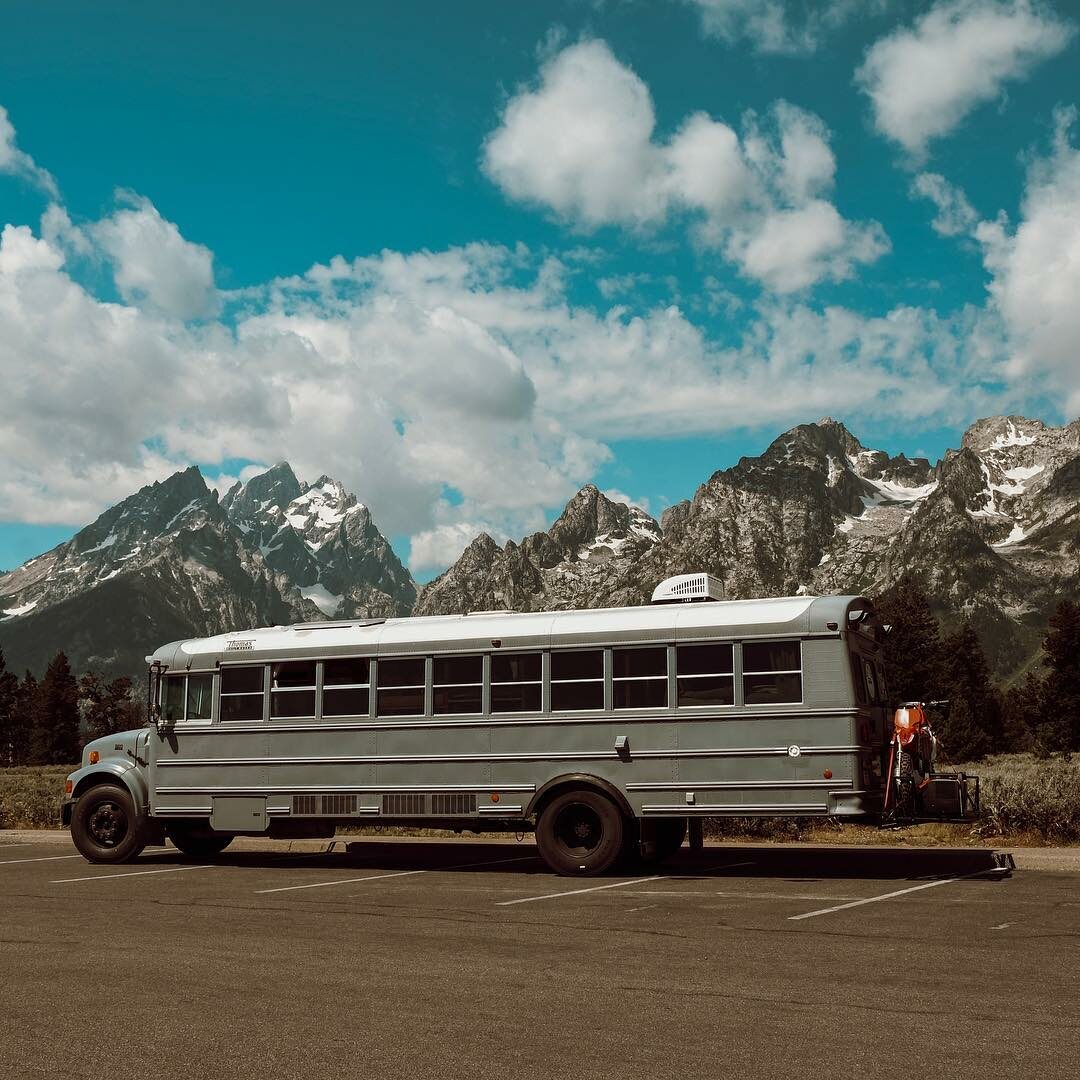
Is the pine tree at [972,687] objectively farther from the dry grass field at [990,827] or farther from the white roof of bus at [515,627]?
the white roof of bus at [515,627]

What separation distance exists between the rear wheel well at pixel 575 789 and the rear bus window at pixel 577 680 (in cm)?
85

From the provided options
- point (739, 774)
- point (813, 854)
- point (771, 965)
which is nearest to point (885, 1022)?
point (771, 965)

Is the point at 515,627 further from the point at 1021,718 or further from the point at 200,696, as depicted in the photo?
the point at 1021,718

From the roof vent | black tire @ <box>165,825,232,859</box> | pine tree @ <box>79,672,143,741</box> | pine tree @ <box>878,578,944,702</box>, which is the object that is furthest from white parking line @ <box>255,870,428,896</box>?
pine tree @ <box>79,672,143,741</box>

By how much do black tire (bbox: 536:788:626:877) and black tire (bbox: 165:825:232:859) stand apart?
539 cm

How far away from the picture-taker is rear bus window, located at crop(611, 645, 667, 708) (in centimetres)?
1483

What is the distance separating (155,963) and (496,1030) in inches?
135

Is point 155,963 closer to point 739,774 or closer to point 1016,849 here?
point 739,774

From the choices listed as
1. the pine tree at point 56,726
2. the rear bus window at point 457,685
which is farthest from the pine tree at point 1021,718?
the pine tree at point 56,726

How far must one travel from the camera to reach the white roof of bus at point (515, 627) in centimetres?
1463

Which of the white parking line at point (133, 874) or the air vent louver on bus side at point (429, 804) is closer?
the white parking line at point (133, 874)

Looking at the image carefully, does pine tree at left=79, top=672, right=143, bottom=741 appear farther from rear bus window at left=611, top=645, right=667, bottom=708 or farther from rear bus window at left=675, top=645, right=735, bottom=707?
rear bus window at left=675, top=645, right=735, bottom=707

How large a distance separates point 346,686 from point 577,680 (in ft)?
10.6

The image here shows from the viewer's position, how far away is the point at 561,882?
14.3 m
